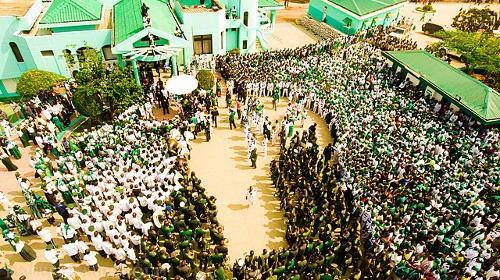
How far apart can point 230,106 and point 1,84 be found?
16.0 metres

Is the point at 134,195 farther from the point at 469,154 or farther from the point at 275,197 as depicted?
the point at 469,154

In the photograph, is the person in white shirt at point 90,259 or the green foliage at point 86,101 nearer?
the person in white shirt at point 90,259

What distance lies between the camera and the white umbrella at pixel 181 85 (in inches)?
713

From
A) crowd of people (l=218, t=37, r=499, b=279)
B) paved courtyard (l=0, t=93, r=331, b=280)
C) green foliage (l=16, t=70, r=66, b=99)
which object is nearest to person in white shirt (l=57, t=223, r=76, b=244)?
paved courtyard (l=0, t=93, r=331, b=280)

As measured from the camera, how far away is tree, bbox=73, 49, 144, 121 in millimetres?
17500

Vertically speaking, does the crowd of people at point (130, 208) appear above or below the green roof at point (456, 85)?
below

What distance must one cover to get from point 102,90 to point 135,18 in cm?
703

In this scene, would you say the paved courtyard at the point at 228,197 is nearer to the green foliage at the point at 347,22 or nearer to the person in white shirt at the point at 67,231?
the person in white shirt at the point at 67,231

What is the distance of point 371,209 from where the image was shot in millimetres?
12852

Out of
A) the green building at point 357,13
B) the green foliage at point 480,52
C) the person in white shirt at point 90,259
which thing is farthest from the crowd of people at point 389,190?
the green building at point 357,13

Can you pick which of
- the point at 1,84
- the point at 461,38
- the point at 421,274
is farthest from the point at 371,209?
the point at 1,84

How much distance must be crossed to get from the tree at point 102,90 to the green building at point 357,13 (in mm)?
21971

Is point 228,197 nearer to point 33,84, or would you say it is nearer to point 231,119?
point 231,119

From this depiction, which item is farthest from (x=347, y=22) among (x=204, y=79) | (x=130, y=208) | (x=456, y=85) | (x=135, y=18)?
(x=130, y=208)
